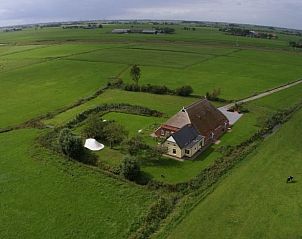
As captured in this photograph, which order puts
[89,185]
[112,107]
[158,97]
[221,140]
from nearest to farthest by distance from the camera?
[89,185]
[221,140]
[112,107]
[158,97]

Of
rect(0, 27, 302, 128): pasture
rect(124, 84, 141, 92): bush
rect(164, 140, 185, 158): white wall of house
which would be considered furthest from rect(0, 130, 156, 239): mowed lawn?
rect(124, 84, 141, 92): bush

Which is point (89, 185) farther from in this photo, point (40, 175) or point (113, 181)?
point (40, 175)

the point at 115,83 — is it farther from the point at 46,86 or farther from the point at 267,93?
the point at 267,93

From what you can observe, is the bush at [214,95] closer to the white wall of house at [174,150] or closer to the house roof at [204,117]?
the house roof at [204,117]

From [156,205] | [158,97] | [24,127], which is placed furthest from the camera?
[158,97]

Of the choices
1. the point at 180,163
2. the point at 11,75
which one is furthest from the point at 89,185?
the point at 11,75

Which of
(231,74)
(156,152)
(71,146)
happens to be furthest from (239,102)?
(71,146)
